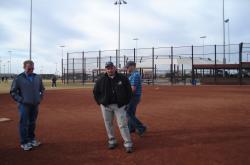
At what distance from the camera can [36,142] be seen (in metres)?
6.71

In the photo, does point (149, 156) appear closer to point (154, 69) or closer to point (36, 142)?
point (36, 142)

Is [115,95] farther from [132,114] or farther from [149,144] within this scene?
[132,114]

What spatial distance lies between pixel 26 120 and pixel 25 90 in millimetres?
570

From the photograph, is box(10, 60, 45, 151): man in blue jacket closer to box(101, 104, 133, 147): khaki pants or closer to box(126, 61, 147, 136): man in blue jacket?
box(101, 104, 133, 147): khaki pants

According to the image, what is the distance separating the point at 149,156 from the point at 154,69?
43188 mm

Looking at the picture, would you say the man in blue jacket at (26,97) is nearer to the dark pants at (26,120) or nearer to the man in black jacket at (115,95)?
the dark pants at (26,120)

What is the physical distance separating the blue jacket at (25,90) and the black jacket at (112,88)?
1223mm

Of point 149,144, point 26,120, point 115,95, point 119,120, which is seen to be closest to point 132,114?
point 149,144

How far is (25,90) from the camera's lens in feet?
21.0

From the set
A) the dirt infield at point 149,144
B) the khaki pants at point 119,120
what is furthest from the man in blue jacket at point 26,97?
the khaki pants at point 119,120

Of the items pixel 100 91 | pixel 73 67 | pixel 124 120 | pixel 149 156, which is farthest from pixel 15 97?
pixel 73 67

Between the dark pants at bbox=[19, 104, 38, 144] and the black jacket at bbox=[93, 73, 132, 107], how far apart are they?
136 cm

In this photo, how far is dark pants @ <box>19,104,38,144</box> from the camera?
6.39m

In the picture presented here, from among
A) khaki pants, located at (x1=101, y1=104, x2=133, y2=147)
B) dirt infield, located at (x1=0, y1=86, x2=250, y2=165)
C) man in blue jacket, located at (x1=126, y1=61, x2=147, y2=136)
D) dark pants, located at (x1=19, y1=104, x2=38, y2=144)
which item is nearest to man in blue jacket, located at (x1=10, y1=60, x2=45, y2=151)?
dark pants, located at (x1=19, y1=104, x2=38, y2=144)
